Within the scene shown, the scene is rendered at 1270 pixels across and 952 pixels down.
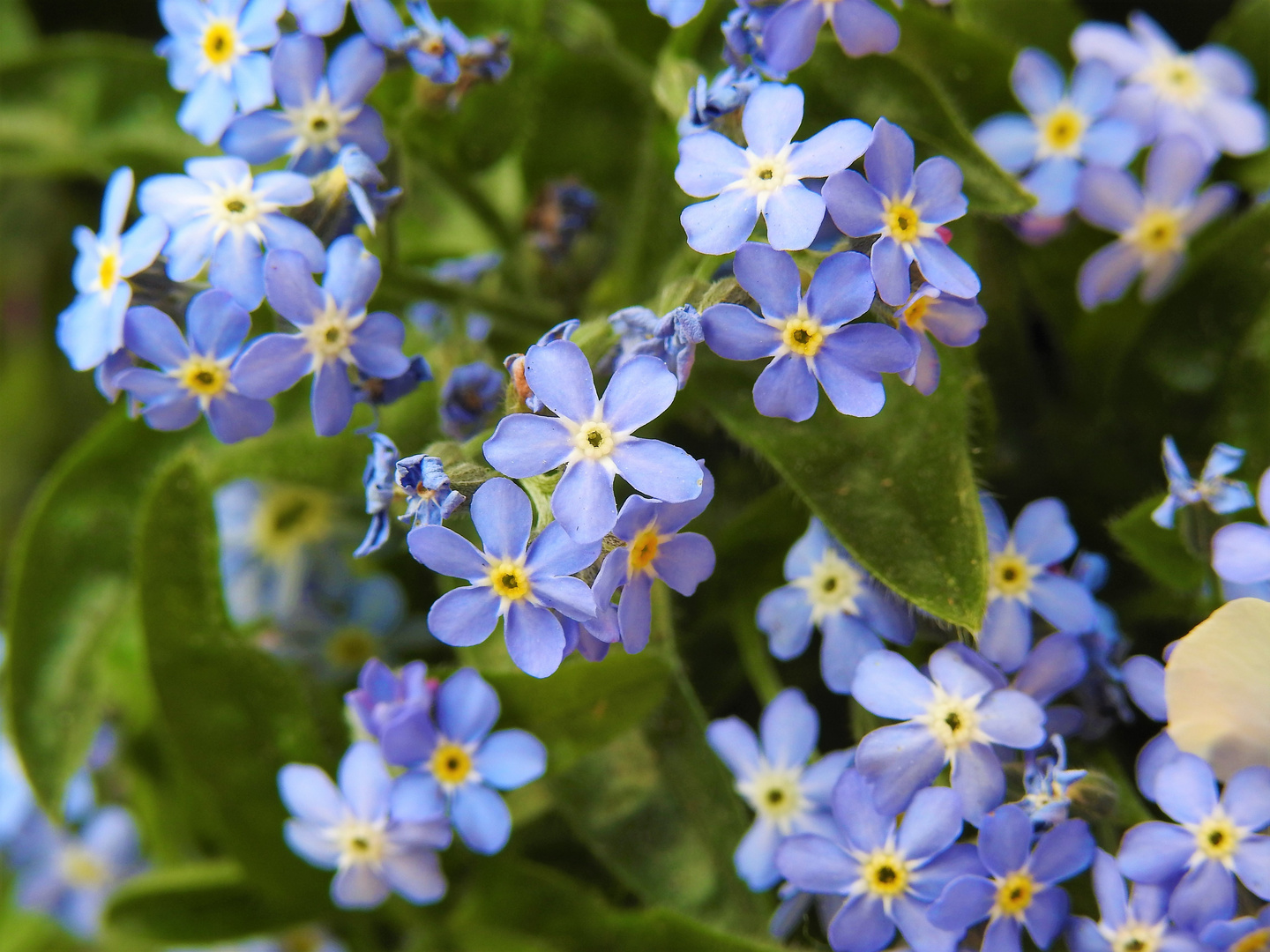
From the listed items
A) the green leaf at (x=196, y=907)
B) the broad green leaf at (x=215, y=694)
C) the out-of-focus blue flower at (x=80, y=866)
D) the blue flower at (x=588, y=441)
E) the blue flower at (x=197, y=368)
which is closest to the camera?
the blue flower at (x=588, y=441)

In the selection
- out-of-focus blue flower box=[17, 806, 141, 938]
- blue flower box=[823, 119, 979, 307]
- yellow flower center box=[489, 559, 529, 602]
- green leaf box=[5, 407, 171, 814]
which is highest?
blue flower box=[823, 119, 979, 307]

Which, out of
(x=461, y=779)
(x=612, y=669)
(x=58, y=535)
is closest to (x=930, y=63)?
(x=612, y=669)

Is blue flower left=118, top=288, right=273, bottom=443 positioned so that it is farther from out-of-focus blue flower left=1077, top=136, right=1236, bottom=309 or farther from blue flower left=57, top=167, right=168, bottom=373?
out-of-focus blue flower left=1077, top=136, right=1236, bottom=309

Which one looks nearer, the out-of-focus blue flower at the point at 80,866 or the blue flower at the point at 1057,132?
the blue flower at the point at 1057,132

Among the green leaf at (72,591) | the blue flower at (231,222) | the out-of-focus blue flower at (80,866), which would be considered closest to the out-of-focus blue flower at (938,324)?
the blue flower at (231,222)

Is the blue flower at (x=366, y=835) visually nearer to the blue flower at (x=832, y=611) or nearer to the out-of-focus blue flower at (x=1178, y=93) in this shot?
the blue flower at (x=832, y=611)

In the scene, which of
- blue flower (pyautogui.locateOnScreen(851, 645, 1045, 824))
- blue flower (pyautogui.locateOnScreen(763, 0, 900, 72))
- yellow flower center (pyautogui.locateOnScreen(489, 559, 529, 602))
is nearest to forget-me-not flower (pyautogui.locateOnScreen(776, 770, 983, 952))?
blue flower (pyautogui.locateOnScreen(851, 645, 1045, 824))

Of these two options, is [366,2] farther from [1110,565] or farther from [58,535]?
[1110,565]
